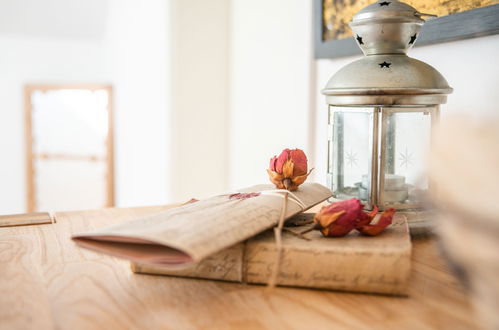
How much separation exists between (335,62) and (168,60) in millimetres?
806

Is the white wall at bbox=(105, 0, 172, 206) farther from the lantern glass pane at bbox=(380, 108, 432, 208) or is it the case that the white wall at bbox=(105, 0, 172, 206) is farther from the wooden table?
the wooden table

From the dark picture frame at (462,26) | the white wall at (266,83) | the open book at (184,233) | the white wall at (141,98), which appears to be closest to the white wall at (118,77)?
the white wall at (141,98)

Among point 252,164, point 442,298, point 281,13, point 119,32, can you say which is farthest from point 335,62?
point 119,32

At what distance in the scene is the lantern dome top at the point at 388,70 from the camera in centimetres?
70

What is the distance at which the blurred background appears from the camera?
4.55 ft

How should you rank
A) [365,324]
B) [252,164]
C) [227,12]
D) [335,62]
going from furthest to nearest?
[227,12] → [252,164] → [335,62] → [365,324]

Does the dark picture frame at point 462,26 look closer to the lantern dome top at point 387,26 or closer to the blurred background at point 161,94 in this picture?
the blurred background at point 161,94

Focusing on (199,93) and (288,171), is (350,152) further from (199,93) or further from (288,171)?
(199,93)

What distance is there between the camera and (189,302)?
51cm

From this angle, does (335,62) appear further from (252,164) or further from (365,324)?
(365,324)

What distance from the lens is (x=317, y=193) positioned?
2.44 feet

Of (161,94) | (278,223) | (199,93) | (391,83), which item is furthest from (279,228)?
(161,94)

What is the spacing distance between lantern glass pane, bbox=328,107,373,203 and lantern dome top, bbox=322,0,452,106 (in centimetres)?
3

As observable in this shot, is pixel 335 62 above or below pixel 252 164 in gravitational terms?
above
